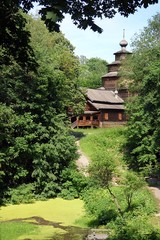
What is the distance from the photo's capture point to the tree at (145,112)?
99.0 feet

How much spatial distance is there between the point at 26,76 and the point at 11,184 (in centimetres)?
845

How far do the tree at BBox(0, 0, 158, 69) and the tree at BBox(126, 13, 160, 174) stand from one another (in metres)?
21.6

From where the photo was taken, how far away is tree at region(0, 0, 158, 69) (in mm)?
4891

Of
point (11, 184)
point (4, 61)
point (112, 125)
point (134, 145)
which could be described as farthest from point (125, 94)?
point (4, 61)

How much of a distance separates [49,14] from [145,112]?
27.7 meters

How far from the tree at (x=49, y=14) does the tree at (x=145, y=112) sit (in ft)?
71.0

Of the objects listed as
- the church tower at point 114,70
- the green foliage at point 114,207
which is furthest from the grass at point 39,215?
the church tower at point 114,70

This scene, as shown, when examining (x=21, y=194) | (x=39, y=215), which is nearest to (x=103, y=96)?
(x=21, y=194)

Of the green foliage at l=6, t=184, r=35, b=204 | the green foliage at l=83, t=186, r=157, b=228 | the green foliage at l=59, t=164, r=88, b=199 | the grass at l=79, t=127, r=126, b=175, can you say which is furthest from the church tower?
the green foliage at l=83, t=186, r=157, b=228

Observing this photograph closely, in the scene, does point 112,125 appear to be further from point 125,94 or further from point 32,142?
point 32,142

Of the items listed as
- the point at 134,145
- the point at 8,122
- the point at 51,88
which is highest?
the point at 51,88

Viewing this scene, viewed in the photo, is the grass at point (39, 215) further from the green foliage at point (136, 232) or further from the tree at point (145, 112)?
the tree at point (145, 112)

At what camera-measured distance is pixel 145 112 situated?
3188cm

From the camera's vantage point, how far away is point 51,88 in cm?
2928
